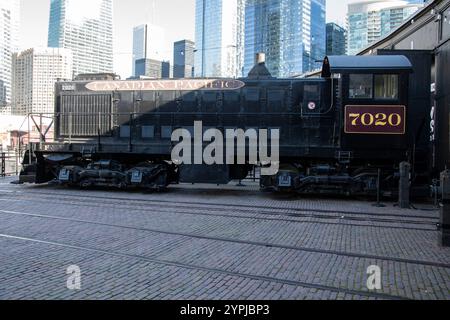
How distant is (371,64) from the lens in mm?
11758

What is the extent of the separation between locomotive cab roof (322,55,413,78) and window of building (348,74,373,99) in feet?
0.58

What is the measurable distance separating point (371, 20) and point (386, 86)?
3862cm

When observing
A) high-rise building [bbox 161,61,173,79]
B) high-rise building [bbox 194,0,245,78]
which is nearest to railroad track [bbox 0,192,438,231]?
high-rise building [bbox 161,61,173,79]

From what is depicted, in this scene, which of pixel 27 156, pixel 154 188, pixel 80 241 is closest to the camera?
pixel 80 241

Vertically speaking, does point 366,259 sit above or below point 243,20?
below

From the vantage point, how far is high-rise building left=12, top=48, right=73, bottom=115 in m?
39.4

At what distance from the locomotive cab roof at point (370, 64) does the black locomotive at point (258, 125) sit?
3cm

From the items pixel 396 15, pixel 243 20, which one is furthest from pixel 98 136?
pixel 243 20

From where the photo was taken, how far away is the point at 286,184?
40.5 ft

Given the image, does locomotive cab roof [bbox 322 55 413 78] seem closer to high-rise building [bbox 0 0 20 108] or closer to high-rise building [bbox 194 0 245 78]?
high-rise building [bbox 194 0 245 78]

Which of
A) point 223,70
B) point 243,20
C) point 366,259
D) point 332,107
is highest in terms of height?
point 243,20

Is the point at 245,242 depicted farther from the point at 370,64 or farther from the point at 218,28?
the point at 218,28

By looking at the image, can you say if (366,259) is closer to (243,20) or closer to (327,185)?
(327,185)

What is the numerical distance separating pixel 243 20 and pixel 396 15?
19.0 meters
